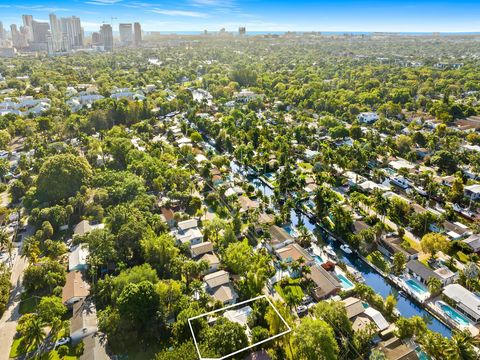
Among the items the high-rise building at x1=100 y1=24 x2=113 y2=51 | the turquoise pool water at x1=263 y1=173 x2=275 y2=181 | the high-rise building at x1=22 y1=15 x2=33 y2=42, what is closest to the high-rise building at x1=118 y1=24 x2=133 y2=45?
the high-rise building at x1=100 y1=24 x2=113 y2=51

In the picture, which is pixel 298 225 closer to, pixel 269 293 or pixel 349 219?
pixel 349 219

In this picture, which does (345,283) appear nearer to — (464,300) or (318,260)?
(318,260)

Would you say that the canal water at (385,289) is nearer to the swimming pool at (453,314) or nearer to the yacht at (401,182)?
the swimming pool at (453,314)

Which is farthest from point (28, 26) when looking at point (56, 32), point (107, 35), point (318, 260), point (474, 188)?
point (474, 188)

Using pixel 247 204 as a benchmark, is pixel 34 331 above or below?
below

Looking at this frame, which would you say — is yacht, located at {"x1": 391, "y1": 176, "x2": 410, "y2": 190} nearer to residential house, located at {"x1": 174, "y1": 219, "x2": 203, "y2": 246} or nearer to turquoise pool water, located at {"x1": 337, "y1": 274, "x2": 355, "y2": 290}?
turquoise pool water, located at {"x1": 337, "y1": 274, "x2": 355, "y2": 290}

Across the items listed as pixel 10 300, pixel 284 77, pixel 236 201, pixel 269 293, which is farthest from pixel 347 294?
pixel 284 77

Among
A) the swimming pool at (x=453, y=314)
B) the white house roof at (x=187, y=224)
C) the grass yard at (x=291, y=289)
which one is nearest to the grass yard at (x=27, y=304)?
the white house roof at (x=187, y=224)
